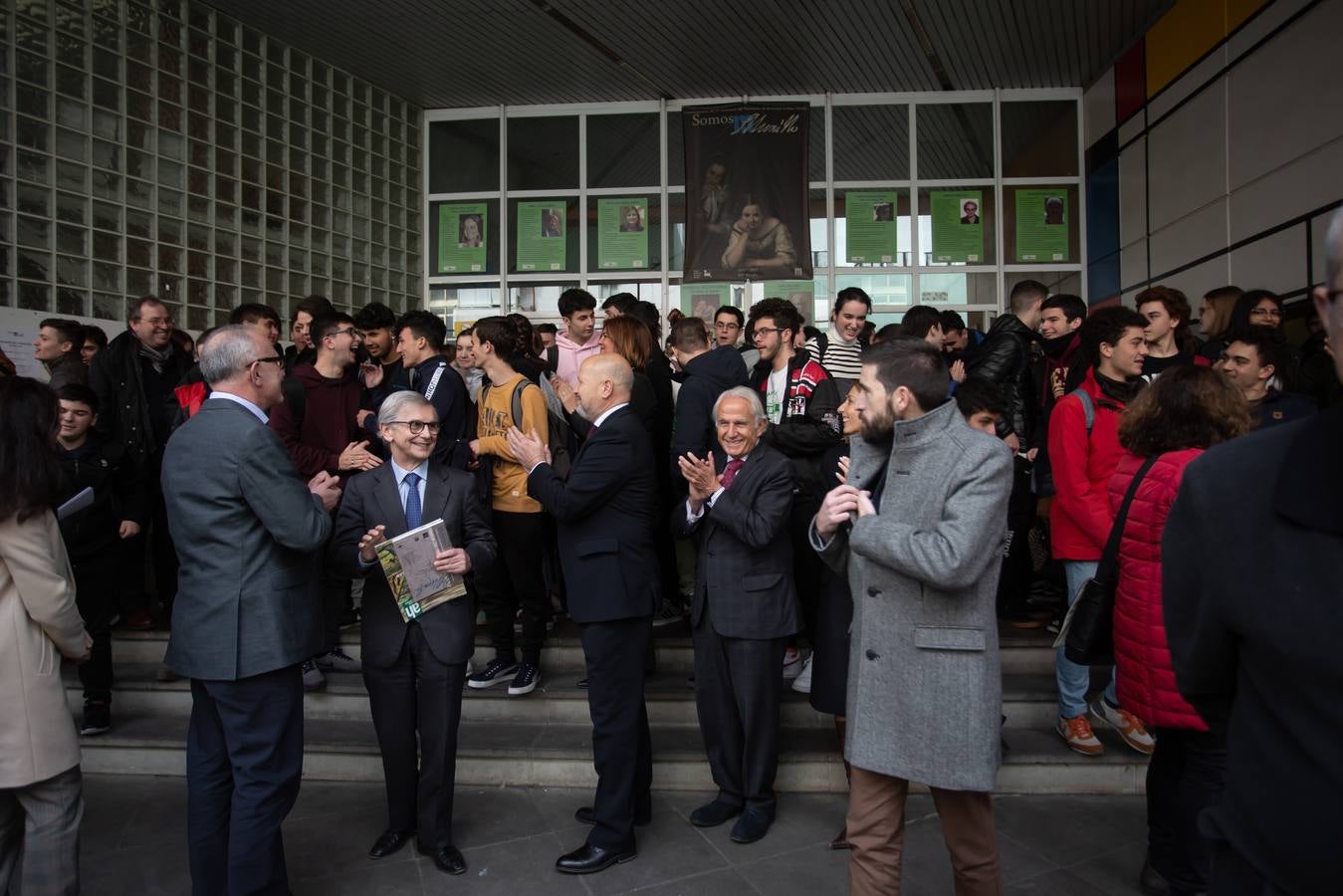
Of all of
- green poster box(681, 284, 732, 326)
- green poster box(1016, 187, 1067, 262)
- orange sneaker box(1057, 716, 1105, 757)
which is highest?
green poster box(1016, 187, 1067, 262)

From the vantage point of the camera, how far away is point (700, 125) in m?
10.1

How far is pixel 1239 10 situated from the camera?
7.16 m

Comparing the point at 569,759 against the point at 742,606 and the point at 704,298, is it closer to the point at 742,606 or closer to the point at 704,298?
the point at 742,606

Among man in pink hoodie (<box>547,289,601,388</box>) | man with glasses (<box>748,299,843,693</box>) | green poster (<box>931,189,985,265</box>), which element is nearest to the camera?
man with glasses (<box>748,299,843,693</box>)

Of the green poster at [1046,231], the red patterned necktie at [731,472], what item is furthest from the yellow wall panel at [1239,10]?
the red patterned necktie at [731,472]

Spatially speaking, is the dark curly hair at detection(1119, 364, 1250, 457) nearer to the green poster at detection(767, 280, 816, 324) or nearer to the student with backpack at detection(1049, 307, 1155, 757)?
the student with backpack at detection(1049, 307, 1155, 757)

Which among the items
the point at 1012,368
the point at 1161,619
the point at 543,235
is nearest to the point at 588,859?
the point at 1161,619

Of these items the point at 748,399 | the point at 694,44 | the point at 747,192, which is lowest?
the point at 748,399

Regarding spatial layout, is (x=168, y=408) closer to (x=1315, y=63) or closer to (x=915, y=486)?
(x=915, y=486)

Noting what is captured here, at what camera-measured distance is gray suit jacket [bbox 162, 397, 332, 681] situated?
9.37 feet

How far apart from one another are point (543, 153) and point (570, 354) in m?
6.09

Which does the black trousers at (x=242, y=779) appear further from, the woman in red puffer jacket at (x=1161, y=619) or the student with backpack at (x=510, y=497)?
the woman in red puffer jacket at (x=1161, y=619)

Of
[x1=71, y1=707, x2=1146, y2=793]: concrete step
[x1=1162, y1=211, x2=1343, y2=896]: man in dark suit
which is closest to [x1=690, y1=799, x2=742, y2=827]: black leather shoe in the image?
[x1=71, y1=707, x2=1146, y2=793]: concrete step

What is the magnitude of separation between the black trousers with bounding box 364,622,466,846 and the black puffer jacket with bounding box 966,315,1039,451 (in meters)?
3.28
